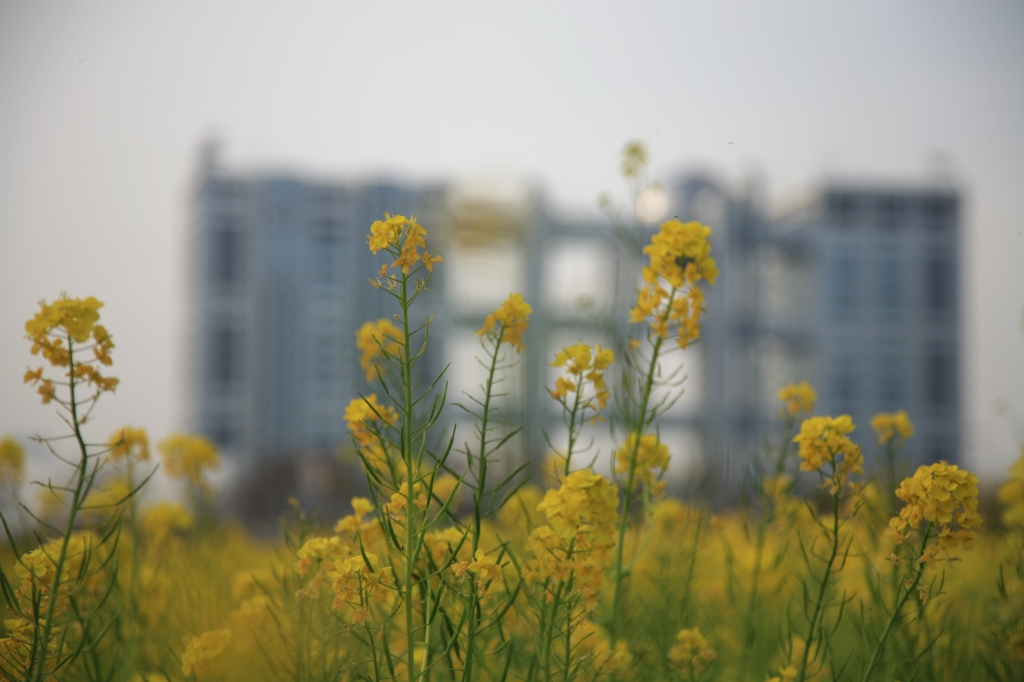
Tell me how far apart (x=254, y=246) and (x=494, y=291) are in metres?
6.93

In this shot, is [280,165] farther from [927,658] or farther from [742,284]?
[927,658]

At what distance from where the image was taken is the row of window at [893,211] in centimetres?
1861

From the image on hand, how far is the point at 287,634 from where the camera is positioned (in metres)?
0.95

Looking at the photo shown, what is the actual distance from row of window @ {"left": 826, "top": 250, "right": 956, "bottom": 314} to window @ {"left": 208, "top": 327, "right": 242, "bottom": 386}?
14.3 m

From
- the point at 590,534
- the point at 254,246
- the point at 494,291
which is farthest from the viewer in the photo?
the point at 254,246

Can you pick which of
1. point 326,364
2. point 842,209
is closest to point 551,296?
point 326,364

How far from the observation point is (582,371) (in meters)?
0.77

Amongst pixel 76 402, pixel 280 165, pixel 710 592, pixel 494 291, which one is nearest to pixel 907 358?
pixel 494 291

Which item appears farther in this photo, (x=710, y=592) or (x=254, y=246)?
(x=254, y=246)

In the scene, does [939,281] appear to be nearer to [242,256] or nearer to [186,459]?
[242,256]

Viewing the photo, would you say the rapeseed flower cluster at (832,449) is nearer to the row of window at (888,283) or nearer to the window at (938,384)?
the row of window at (888,283)

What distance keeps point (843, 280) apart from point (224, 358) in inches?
600

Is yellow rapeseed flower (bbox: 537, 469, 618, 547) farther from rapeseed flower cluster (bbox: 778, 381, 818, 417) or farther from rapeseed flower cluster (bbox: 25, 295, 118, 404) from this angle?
rapeseed flower cluster (bbox: 778, 381, 818, 417)

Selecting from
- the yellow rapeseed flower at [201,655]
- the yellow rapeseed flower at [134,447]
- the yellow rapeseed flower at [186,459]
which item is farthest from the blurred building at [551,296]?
the yellow rapeseed flower at [201,655]
